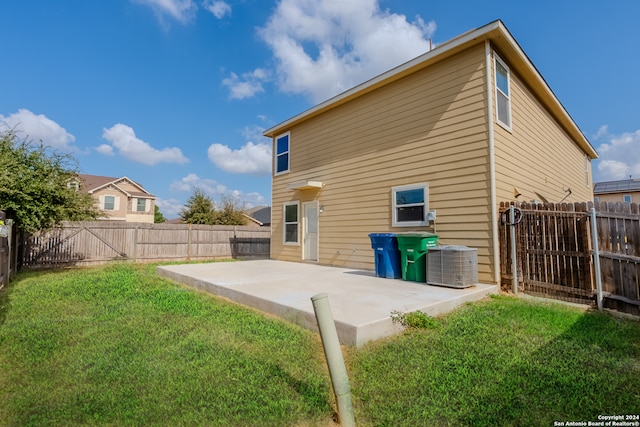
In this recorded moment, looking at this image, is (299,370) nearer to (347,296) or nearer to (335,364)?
(335,364)

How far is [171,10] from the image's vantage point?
9.03 metres

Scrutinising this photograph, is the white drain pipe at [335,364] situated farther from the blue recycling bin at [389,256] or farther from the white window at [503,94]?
the white window at [503,94]

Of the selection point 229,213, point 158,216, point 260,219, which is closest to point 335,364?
point 229,213

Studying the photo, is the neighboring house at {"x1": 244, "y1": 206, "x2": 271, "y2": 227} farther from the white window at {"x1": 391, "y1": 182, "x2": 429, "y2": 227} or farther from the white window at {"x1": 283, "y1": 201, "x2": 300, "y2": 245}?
the white window at {"x1": 391, "y1": 182, "x2": 429, "y2": 227}

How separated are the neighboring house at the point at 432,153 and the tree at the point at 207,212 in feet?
43.9

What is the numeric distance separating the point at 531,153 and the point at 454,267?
15.2 feet

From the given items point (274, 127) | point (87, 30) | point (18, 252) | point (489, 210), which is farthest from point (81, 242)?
point (489, 210)

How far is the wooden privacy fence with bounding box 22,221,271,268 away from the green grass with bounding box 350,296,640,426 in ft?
39.6

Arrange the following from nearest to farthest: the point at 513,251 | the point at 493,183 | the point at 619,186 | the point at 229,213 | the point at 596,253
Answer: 1. the point at 596,253
2. the point at 513,251
3. the point at 493,183
4. the point at 229,213
5. the point at 619,186

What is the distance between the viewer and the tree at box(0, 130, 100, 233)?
297 inches

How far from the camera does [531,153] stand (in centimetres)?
767

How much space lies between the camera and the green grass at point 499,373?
2066 mm

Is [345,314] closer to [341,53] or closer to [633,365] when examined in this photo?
[633,365]

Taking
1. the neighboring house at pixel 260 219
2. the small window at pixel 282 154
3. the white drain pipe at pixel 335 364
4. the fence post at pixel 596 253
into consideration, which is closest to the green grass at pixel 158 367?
the white drain pipe at pixel 335 364
